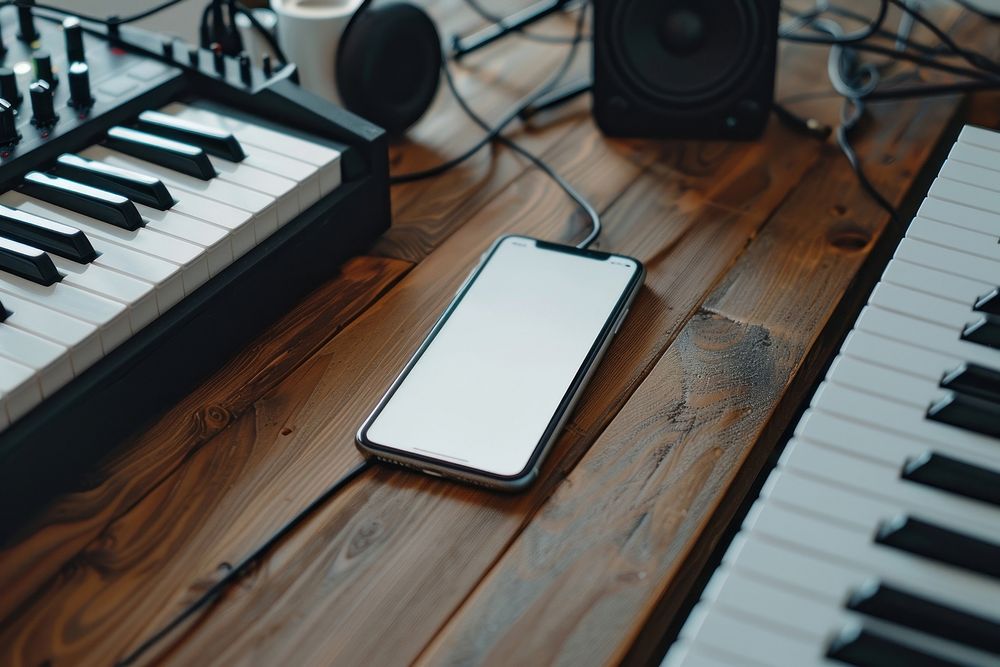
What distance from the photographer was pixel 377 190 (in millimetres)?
983

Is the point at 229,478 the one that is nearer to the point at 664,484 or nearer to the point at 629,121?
the point at 664,484

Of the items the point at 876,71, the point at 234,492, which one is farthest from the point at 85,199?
the point at 876,71

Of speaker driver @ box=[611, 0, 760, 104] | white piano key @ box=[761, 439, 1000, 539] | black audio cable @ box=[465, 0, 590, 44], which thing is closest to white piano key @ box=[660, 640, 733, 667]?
white piano key @ box=[761, 439, 1000, 539]

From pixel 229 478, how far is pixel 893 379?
0.48 metres

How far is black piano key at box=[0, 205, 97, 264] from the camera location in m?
0.78

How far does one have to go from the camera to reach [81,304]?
74 centimetres

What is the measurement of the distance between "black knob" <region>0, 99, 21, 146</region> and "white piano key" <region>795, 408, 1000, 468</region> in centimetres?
68

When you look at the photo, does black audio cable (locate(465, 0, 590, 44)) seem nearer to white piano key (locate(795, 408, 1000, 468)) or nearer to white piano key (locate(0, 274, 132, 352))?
white piano key (locate(0, 274, 132, 352))

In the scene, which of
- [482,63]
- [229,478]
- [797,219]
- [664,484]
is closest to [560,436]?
[664,484]

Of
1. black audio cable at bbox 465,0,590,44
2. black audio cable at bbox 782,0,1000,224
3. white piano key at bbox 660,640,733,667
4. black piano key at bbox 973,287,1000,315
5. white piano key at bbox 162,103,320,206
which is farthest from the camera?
black audio cable at bbox 465,0,590,44

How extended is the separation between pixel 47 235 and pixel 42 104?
0.16 m

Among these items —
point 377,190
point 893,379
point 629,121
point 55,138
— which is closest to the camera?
point 893,379

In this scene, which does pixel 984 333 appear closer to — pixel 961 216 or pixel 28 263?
pixel 961 216

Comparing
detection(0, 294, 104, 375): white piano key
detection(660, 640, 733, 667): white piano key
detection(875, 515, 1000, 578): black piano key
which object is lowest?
detection(0, 294, 104, 375): white piano key
